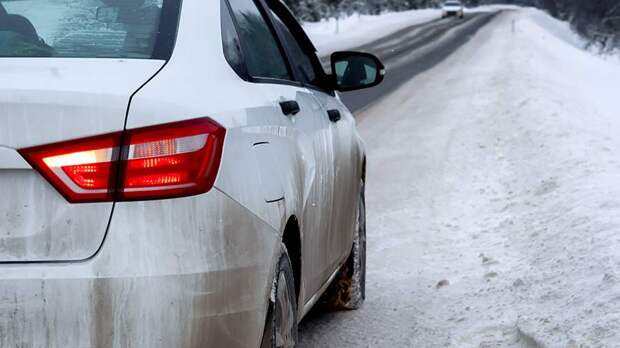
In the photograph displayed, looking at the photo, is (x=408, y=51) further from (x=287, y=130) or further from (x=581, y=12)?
(x=287, y=130)

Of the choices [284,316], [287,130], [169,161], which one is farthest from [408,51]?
[169,161]

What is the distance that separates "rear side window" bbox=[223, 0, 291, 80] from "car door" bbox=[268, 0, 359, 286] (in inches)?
7.9

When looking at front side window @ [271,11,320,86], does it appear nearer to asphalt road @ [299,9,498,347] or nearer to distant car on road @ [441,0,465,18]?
asphalt road @ [299,9,498,347]

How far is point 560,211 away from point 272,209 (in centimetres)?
519

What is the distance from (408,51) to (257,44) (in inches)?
1457

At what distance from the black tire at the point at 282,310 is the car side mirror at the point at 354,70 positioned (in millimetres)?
1784

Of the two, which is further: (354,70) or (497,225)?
(497,225)

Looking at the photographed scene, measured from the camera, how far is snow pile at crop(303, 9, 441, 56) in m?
45.8

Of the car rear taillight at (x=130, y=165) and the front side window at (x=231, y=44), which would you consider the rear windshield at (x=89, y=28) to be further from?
the car rear taillight at (x=130, y=165)

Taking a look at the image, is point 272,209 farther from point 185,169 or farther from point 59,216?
point 59,216

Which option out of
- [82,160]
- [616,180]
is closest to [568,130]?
[616,180]

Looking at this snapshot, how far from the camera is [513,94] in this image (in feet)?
61.4

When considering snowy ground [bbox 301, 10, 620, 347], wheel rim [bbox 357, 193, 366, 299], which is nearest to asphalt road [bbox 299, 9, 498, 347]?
snowy ground [bbox 301, 10, 620, 347]

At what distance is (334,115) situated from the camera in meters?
5.10
